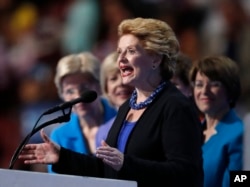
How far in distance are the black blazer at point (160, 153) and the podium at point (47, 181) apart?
290 mm

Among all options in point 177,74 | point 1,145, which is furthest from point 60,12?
point 177,74

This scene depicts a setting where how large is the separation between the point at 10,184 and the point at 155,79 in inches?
37.4

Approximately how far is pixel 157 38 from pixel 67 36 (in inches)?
200

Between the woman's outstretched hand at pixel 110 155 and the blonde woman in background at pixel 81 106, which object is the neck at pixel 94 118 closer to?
the blonde woman in background at pixel 81 106

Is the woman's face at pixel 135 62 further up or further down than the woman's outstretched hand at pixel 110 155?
further up

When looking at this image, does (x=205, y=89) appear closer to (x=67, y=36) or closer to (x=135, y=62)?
(x=135, y=62)

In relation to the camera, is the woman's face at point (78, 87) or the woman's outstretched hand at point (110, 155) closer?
the woman's outstretched hand at point (110, 155)

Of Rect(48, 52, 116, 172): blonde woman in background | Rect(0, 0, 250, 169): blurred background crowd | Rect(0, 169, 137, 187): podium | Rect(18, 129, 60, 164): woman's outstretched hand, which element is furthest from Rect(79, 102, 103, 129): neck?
Rect(0, 0, 250, 169): blurred background crowd

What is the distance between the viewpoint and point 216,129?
5949 mm

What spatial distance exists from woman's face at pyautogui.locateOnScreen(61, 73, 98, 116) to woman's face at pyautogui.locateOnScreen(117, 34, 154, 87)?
123 centimetres

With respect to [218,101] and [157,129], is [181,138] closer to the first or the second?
[157,129]

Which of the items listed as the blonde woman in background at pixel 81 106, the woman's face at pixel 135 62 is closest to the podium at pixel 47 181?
the woman's face at pixel 135 62

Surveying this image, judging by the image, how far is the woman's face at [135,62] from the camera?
201 inches

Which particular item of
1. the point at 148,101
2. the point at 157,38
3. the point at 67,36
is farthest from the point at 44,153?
the point at 67,36
